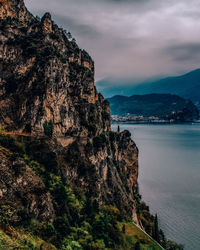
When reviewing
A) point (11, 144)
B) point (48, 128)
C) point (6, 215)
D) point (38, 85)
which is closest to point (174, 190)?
point (48, 128)

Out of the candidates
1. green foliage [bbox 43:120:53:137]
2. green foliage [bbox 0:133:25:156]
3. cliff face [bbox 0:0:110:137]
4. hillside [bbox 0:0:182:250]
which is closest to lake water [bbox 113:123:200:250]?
hillside [bbox 0:0:182:250]

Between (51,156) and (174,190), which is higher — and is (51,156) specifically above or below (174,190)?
above

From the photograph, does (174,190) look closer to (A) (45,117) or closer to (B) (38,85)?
(A) (45,117)

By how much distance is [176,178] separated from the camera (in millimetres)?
62562

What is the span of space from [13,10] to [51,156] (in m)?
28.5

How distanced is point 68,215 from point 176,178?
4758 centimetres

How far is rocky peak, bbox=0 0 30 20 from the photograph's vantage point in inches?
1442

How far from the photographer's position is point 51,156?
25953 mm

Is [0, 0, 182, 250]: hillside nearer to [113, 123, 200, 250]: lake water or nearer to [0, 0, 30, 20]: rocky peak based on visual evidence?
[0, 0, 30, 20]: rocky peak

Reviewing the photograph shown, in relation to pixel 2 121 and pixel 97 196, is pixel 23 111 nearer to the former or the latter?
pixel 2 121

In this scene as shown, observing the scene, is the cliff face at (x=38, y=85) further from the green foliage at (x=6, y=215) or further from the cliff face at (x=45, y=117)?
the green foliage at (x=6, y=215)

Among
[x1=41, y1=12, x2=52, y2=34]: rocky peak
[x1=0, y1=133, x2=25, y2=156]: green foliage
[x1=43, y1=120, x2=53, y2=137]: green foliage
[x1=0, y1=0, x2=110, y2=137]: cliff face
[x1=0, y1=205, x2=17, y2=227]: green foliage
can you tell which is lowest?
[x1=0, y1=205, x2=17, y2=227]: green foliage

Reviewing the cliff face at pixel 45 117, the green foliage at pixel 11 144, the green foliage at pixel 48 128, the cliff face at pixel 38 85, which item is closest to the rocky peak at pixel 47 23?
the cliff face at pixel 38 85

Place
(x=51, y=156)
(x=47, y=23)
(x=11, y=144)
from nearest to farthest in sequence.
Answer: (x=11, y=144)
(x=51, y=156)
(x=47, y=23)
